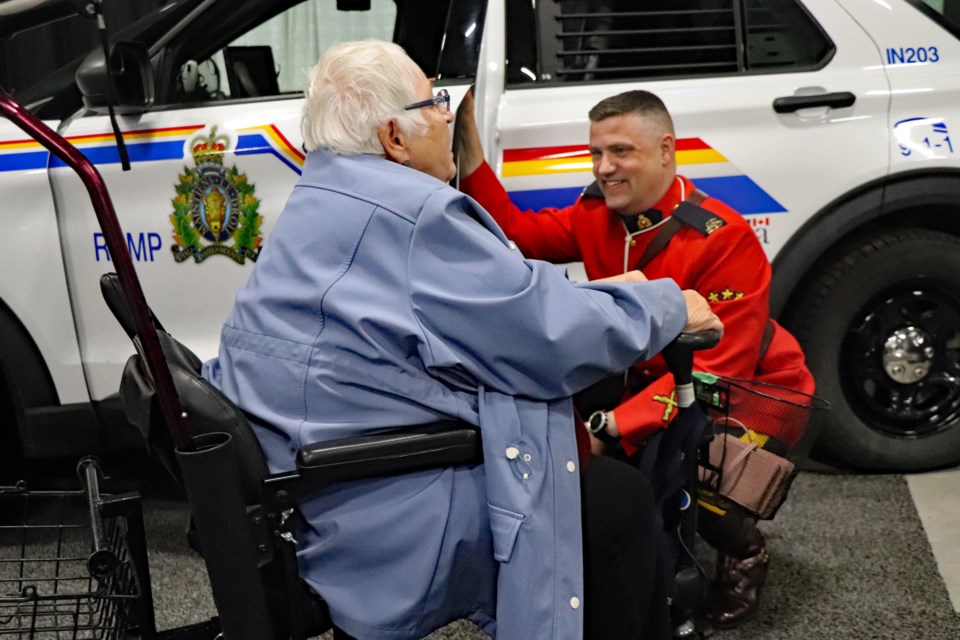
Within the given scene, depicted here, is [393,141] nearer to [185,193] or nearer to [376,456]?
[376,456]

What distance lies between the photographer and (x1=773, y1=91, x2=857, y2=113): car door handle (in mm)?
2926

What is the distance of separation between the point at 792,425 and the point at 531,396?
637 mm

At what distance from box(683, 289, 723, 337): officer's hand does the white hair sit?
1.85 ft

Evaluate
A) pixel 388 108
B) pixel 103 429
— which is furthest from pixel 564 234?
pixel 103 429

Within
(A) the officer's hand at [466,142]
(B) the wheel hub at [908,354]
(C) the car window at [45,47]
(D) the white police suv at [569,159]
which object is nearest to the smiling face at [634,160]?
(A) the officer's hand at [466,142]

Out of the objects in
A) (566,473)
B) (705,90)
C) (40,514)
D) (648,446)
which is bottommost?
(40,514)

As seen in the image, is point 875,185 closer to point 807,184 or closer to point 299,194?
point 807,184

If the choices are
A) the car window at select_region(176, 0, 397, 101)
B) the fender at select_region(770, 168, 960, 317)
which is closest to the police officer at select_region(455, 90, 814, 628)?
the fender at select_region(770, 168, 960, 317)

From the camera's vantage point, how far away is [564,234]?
271 centimetres

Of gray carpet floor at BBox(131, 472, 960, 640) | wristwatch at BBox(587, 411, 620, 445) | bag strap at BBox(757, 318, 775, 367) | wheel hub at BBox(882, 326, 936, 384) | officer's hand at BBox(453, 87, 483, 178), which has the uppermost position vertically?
officer's hand at BBox(453, 87, 483, 178)

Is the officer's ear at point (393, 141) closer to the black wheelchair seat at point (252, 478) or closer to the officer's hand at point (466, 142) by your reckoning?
the black wheelchair seat at point (252, 478)

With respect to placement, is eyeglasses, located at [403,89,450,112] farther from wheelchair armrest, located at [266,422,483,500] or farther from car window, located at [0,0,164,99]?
car window, located at [0,0,164,99]

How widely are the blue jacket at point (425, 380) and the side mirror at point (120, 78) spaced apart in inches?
49.4

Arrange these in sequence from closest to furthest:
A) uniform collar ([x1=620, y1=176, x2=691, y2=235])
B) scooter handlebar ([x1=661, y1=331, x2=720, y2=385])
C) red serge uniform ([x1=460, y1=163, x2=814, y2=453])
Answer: scooter handlebar ([x1=661, y1=331, x2=720, y2=385]), red serge uniform ([x1=460, y1=163, x2=814, y2=453]), uniform collar ([x1=620, y1=176, x2=691, y2=235])
